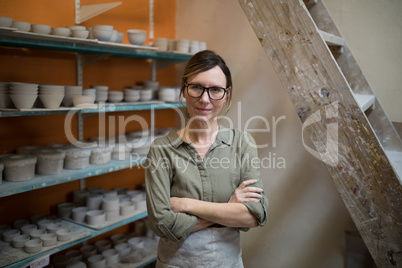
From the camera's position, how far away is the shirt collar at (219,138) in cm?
154

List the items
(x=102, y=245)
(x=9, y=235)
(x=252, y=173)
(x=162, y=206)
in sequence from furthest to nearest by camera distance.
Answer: (x=102, y=245), (x=9, y=235), (x=252, y=173), (x=162, y=206)

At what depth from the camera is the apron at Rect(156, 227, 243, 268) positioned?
144 centimetres

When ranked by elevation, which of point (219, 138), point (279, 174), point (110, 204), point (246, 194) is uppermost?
point (219, 138)

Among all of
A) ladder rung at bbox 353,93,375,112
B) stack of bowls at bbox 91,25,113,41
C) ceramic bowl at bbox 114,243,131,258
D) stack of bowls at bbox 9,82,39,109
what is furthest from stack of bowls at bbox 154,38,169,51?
ceramic bowl at bbox 114,243,131,258

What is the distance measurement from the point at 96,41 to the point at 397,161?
6.27 ft

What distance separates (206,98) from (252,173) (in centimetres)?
44

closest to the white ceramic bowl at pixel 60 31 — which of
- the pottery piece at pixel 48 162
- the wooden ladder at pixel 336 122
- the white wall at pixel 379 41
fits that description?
the pottery piece at pixel 48 162

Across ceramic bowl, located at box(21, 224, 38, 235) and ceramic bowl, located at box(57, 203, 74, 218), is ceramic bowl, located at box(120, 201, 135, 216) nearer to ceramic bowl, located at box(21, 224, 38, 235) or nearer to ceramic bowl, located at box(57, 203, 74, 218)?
ceramic bowl, located at box(57, 203, 74, 218)

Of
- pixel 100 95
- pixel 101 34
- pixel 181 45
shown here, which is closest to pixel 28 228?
pixel 100 95

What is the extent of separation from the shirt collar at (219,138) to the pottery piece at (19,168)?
0.98 m

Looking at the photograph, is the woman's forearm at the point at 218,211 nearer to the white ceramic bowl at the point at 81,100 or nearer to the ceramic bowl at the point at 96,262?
the white ceramic bowl at the point at 81,100

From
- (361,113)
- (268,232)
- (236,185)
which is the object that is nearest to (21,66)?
(236,185)

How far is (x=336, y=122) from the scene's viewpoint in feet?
4.70

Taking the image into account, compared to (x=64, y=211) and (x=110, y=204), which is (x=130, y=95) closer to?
(x=110, y=204)
